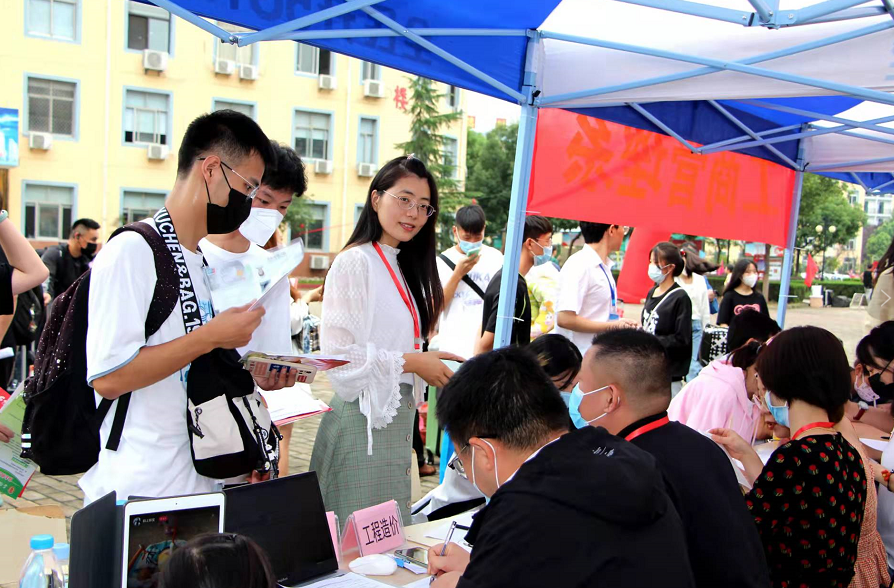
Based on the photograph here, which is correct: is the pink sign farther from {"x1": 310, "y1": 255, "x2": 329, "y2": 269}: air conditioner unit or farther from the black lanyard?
{"x1": 310, "y1": 255, "x2": 329, "y2": 269}: air conditioner unit

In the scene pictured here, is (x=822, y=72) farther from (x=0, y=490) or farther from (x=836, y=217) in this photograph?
(x=836, y=217)

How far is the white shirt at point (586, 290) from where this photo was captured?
4977mm

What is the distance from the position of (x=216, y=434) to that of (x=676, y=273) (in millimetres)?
5526

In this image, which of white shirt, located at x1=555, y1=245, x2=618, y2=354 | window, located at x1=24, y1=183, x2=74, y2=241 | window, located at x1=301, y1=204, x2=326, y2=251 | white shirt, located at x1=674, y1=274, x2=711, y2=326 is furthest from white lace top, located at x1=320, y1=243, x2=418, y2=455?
window, located at x1=301, y1=204, x2=326, y2=251

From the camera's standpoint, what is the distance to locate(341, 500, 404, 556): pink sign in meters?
2.30

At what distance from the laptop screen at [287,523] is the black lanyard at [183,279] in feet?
1.46

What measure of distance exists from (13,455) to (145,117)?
2151cm

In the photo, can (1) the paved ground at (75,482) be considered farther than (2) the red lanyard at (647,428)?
Yes

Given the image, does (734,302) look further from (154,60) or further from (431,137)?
(154,60)

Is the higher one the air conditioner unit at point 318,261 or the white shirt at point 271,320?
the white shirt at point 271,320

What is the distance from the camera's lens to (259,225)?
2717 mm

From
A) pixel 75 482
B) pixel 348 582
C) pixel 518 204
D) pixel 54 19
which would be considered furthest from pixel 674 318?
pixel 54 19

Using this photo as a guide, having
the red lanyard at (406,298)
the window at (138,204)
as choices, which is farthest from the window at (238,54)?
the red lanyard at (406,298)

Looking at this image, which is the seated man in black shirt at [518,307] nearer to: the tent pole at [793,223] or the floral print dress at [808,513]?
the tent pole at [793,223]
